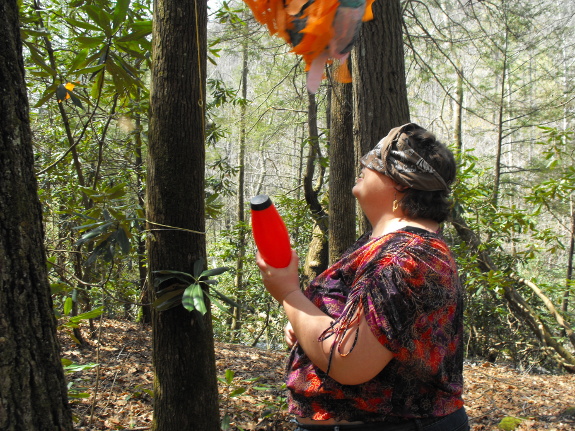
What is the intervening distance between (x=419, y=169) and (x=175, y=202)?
47.6 inches

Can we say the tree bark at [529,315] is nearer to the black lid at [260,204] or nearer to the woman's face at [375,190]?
the woman's face at [375,190]

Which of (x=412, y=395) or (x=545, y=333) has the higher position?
(x=412, y=395)

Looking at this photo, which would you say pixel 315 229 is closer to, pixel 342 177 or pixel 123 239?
pixel 342 177

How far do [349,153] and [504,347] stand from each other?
4.37 metres

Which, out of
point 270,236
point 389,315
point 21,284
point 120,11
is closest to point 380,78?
point 120,11

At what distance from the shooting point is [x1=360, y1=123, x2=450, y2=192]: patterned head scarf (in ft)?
4.30

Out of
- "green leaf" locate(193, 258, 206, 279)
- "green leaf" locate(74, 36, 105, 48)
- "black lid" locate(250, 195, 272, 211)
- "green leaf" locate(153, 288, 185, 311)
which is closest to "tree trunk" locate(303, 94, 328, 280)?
"green leaf" locate(74, 36, 105, 48)

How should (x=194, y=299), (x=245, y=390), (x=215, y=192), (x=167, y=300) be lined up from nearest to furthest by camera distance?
1. (x=194, y=299)
2. (x=167, y=300)
3. (x=245, y=390)
4. (x=215, y=192)

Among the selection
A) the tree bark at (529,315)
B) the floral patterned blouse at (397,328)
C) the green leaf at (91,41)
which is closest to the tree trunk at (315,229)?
the tree bark at (529,315)

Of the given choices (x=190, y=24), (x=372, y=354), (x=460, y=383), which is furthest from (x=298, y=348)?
(x=190, y=24)

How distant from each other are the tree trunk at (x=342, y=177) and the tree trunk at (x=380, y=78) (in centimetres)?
172

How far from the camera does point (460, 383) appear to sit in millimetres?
1321

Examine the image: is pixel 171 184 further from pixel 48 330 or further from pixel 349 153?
pixel 349 153

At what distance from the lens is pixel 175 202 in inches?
83.7
